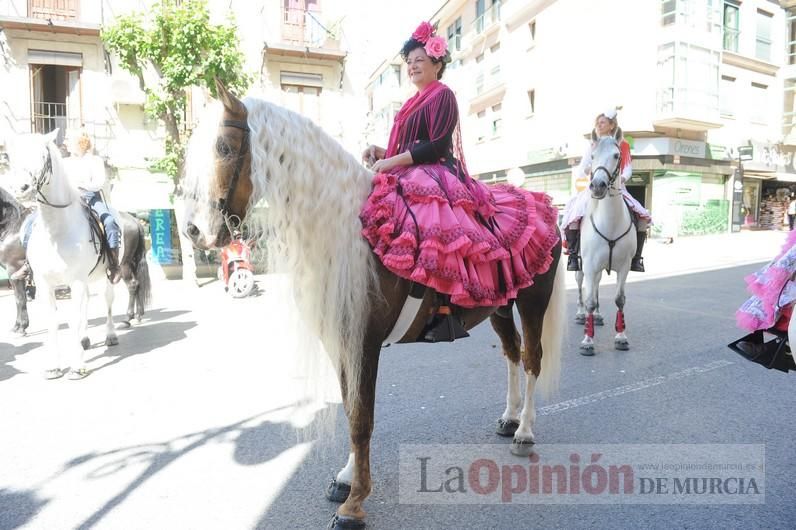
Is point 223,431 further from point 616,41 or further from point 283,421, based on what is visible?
point 616,41

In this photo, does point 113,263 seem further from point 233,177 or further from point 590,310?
point 590,310

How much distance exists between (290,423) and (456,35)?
33994mm

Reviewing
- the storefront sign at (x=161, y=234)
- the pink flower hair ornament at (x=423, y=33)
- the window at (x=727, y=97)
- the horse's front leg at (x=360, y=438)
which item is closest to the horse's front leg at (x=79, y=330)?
the horse's front leg at (x=360, y=438)

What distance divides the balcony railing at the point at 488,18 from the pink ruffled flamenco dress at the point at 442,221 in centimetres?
2820

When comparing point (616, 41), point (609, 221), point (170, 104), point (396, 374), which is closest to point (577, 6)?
point (616, 41)

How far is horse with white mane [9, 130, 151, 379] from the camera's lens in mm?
4395

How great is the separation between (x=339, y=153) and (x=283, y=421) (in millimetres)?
2300

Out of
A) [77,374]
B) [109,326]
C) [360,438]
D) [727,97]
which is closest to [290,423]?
[360,438]

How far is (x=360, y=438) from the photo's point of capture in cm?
249

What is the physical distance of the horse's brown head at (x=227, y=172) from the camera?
2.07 meters

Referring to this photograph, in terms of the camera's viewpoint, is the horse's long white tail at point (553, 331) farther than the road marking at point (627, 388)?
No

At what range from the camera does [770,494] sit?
2.69 metres

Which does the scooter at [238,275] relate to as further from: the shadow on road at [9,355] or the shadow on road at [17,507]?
the shadow on road at [17,507]

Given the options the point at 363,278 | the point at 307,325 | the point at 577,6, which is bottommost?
the point at 307,325
